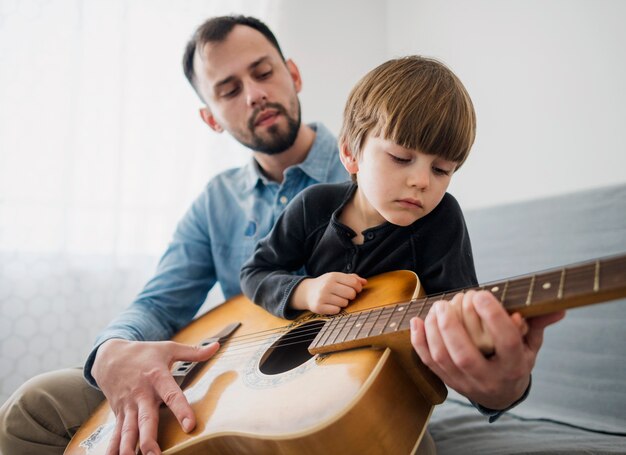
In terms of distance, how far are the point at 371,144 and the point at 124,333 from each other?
74 centimetres

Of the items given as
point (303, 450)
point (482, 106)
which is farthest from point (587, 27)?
point (303, 450)

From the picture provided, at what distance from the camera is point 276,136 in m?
1.38

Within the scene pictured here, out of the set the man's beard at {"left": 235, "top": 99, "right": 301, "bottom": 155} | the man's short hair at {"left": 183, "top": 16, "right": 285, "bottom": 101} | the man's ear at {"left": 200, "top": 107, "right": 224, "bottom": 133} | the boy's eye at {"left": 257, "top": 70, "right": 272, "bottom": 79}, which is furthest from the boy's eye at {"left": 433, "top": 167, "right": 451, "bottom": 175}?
the man's ear at {"left": 200, "top": 107, "right": 224, "bottom": 133}

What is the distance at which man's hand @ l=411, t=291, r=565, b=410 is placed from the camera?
1.78 ft

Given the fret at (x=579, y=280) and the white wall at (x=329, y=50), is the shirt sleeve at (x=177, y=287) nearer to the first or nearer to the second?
the fret at (x=579, y=280)

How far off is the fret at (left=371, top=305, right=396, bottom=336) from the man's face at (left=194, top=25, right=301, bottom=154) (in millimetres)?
814

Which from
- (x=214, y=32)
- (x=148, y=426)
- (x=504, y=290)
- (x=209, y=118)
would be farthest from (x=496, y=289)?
(x=209, y=118)

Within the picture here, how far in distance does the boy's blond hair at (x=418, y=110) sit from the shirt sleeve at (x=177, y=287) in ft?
2.39

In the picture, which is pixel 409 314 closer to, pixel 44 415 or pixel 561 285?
pixel 561 285

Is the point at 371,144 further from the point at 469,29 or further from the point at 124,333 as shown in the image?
the point at 469,29

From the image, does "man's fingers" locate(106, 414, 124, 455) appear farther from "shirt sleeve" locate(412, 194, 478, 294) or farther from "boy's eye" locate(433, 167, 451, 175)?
"boy's eye" locate(433, 167, 451, 175)

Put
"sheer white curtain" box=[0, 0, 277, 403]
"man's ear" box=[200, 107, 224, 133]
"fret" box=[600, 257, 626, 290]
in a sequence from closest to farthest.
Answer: "fret" box=[600, 257, 626, 290] → "man's ear" box=[200, 107, 224, 133] → "sheer white curtain" box=[0, 0, 277, 403]

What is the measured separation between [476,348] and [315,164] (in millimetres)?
897

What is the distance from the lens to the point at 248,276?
1054 mm
